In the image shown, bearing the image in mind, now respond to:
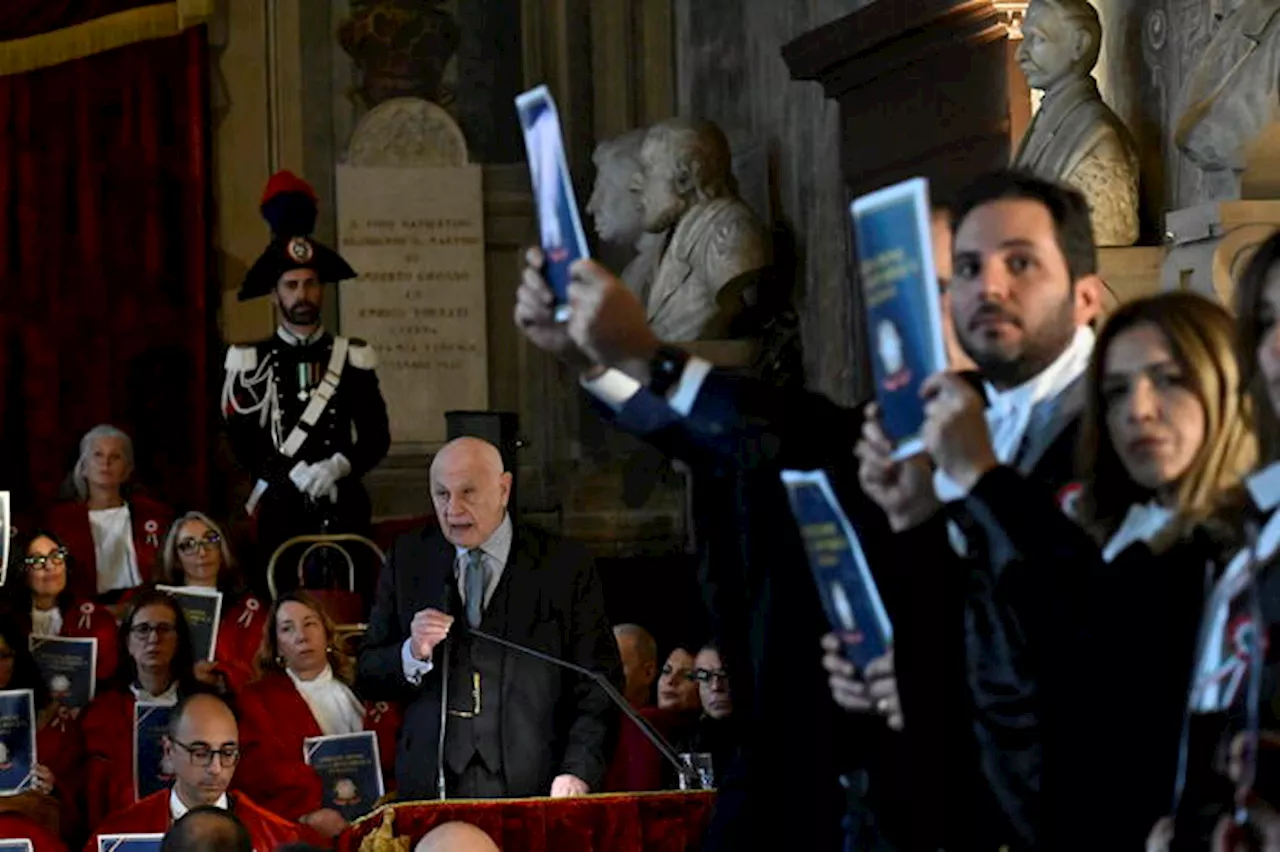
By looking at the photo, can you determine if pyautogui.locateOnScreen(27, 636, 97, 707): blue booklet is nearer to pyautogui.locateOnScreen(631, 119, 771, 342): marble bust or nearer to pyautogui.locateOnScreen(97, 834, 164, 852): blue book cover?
pyautogui.locateOnScreen(97, 834, 164, 852): blue book cover

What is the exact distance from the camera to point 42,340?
41.8 ft

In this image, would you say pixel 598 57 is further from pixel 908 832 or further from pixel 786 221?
pixel 908 832

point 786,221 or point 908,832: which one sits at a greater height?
point 786,221

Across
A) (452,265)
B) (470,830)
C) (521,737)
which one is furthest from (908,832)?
(452,265)

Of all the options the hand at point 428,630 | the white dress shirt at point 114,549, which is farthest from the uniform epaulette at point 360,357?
the hand at point 428,630

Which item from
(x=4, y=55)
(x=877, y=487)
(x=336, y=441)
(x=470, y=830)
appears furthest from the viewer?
(x=4, y=55)

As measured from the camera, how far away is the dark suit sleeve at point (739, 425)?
13.1 feet

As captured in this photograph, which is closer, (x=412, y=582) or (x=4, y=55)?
(x=412, y=582)

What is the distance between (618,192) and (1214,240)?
214 inches

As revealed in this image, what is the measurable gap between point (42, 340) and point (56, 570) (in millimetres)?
3623

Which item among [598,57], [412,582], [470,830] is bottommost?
[470,830]

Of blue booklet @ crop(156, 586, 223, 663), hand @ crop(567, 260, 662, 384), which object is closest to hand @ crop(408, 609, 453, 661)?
blue booklet @ crop(156, 586, 223, 663)

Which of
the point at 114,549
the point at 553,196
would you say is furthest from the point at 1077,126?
the point at 553,196

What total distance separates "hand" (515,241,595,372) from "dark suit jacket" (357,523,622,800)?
3232 millimetres
